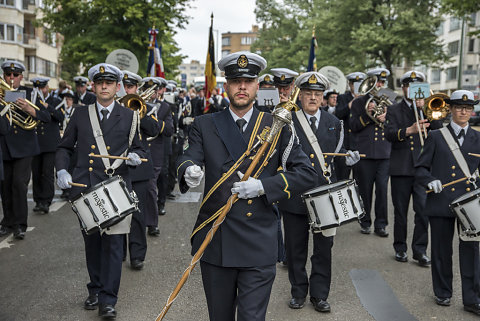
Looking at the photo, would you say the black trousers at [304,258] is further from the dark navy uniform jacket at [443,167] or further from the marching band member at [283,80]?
the marching band member at [283,80]

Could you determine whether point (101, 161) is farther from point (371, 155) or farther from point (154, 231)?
point (371, 155)

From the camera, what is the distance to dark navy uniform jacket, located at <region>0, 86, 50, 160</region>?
8.23 metres

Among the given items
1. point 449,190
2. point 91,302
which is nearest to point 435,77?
point 449,190

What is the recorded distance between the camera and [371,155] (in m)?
8.52

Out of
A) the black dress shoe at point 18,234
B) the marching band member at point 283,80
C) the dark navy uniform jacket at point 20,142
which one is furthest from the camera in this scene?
the dark navy uniform jacket at point 20,142

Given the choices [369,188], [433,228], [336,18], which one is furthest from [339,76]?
[336,18]

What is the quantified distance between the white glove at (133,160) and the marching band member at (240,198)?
1744 mm

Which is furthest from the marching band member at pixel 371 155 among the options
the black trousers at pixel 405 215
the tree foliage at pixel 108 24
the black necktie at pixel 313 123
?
the tree foliage at pixel 108 24

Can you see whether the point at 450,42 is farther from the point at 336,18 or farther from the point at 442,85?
the point at 336,18

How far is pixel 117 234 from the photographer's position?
535cm

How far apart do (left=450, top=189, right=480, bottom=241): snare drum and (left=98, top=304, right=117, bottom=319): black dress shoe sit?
3413mm

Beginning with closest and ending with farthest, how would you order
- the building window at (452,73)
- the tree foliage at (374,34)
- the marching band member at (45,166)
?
the marching band member at (45,166) → the tree foliage at (374,34) → the building window at (452,73)

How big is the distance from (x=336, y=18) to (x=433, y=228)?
35.3 m

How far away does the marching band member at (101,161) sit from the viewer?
5.24 metres
